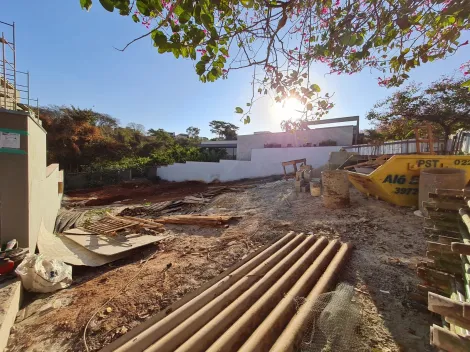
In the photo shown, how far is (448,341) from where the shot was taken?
3.43 feet

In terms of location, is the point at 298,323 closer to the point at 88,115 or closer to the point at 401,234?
the point at 401,234

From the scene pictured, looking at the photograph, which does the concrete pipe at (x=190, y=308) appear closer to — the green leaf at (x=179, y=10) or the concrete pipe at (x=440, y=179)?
the green leaf at (x=179, y=10)

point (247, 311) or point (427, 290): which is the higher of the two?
point (427, 290)

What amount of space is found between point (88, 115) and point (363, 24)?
66.5 feet

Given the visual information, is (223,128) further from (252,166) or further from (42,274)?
(42,274)

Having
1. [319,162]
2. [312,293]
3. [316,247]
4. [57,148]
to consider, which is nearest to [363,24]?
[312,293]

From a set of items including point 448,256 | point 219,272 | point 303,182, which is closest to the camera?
point 448,256

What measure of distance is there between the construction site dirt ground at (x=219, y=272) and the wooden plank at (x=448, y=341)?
2.76 feet

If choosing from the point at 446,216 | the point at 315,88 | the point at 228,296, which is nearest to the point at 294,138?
the point at 446,216

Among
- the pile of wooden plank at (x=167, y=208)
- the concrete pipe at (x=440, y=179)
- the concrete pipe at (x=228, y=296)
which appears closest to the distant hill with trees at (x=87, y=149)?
the pile of wooden plank at (x=167, y=208)

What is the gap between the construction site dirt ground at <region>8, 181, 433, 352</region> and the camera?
206 centimetres

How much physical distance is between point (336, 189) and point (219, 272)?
4.01 metres

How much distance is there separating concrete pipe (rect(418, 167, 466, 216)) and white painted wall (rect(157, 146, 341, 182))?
8458 millimetres

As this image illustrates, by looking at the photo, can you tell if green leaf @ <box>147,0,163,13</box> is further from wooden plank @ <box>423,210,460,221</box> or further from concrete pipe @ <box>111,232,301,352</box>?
wooden plank @ <box>423,210,460,221</box>
